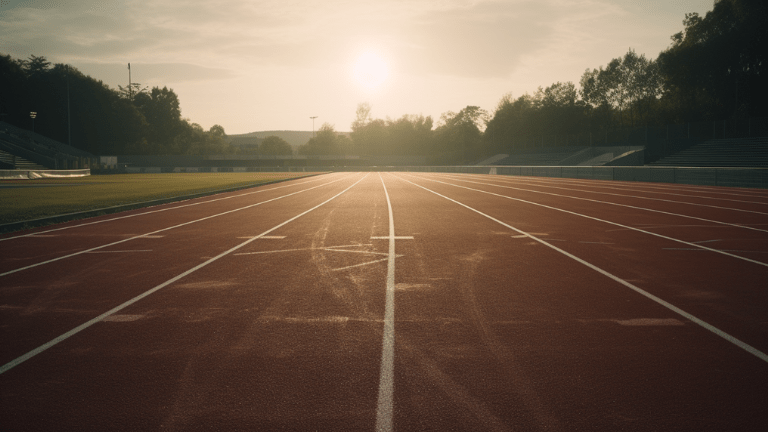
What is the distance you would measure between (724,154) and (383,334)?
148 ft

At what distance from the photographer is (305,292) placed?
6293mm

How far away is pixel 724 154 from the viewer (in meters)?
39.8

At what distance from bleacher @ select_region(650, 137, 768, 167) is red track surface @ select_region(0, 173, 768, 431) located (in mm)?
33129

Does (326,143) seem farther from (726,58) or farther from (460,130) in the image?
(726,58)

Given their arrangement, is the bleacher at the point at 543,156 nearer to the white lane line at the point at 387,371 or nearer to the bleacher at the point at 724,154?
the bleacher at the point at 724,154

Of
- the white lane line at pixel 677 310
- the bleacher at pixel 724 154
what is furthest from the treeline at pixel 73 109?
the white lane line at pixel 677 310

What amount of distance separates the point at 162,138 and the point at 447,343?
14180cm

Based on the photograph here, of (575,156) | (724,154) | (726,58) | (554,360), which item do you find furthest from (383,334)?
(726,58)

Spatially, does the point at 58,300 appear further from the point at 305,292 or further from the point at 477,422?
the point at 477,422

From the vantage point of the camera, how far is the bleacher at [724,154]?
36.7m

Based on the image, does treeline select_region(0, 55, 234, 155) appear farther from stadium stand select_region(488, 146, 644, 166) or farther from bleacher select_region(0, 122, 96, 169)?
stadium stand select_region(488, 146, 644, 166)

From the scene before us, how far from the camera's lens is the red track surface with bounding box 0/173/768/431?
3.38 meters

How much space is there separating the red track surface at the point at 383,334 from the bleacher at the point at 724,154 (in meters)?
33.1

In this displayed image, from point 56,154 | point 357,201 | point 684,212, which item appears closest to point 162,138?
point 56,154
